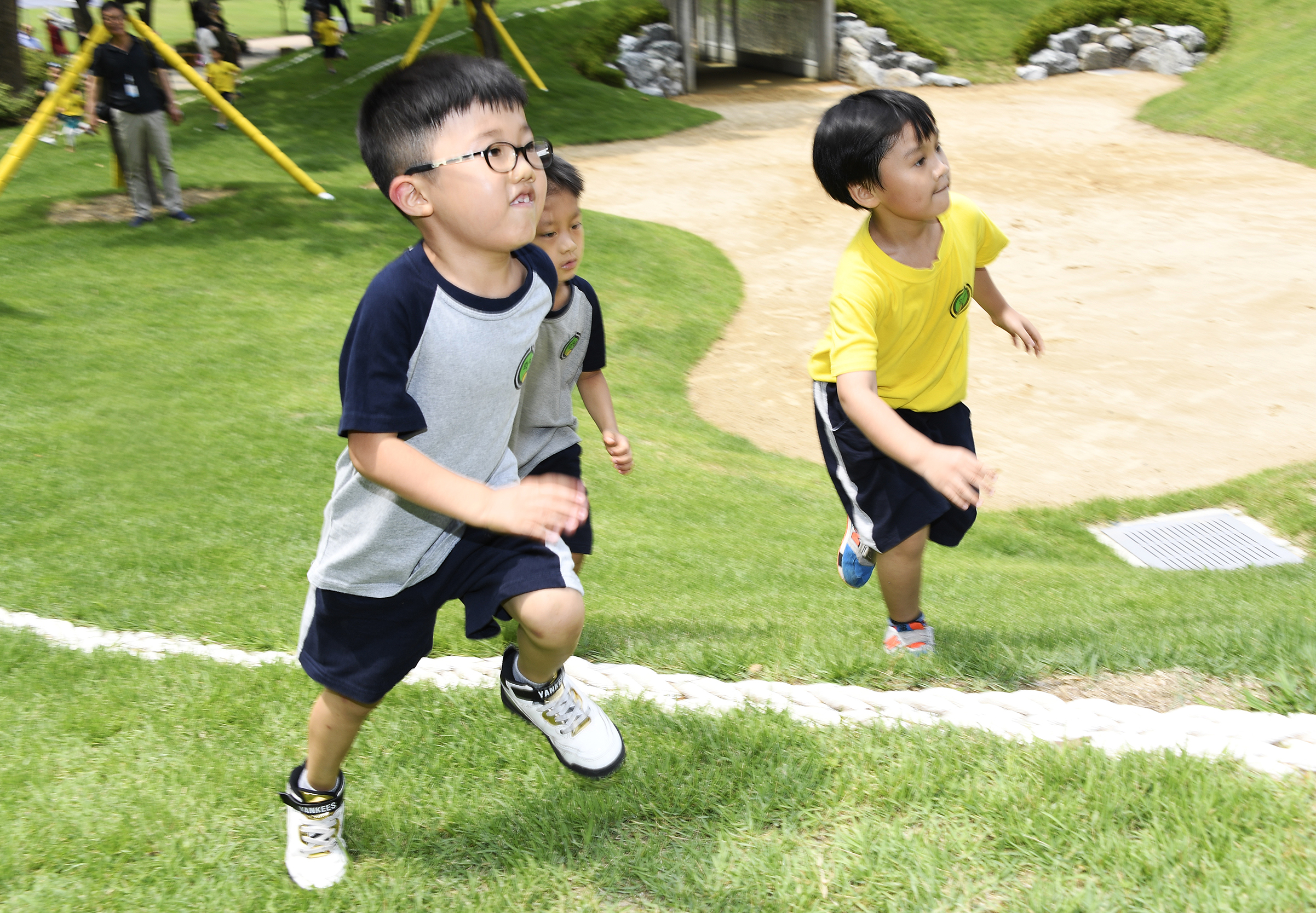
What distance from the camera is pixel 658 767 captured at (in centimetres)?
270

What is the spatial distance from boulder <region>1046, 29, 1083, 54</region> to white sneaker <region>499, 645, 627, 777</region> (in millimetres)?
25400

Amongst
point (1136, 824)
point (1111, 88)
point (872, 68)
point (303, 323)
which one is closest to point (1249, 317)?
point (303, 323)

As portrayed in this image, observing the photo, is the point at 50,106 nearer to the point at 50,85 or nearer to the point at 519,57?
the point at 519,57

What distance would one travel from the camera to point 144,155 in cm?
1146

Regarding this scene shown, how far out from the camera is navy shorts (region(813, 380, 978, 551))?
11.2 ft

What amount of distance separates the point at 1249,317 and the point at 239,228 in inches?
409

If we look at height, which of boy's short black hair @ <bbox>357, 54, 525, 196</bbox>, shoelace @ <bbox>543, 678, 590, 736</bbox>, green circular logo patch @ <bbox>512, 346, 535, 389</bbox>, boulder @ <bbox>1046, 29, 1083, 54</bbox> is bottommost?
boulder @ <bbox>1046, 29, 1083, 54</bbox>

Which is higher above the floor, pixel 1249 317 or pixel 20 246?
pixel 20 246

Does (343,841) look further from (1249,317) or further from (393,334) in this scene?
(1249,317)

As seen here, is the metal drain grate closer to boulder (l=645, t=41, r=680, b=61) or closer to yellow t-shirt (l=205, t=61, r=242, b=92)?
yellow t-shirt (l=205, t=61, r=242, b=92)

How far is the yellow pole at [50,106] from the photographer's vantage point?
10797 millimetres

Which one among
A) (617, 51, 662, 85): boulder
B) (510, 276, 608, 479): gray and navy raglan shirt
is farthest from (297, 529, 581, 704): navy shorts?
(617, 51, 662, 85): boulder

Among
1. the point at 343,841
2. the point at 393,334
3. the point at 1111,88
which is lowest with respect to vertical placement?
the point at 1111,88

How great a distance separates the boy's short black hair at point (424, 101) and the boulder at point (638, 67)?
72.3ft
